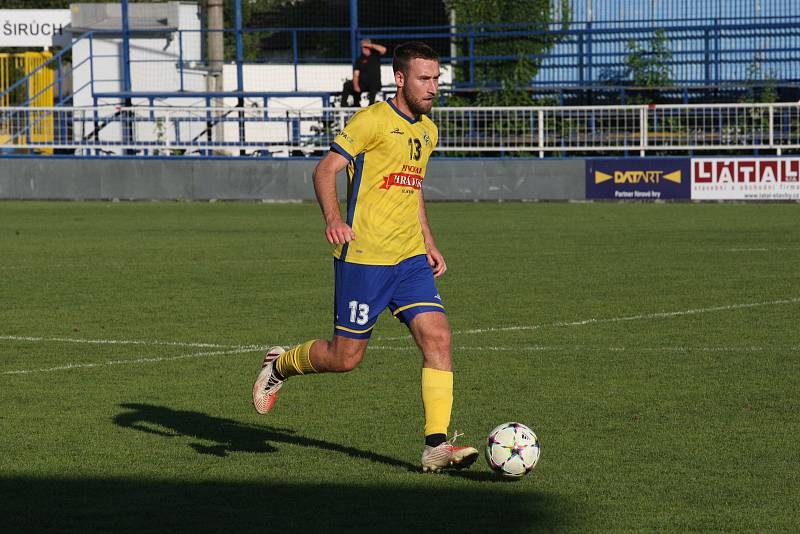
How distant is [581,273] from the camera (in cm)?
1418

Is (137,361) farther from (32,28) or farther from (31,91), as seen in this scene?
(32,28)

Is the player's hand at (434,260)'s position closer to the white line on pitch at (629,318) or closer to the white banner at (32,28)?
the white line on pitch at (629,318)

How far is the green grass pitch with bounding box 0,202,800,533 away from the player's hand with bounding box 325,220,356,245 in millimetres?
1017

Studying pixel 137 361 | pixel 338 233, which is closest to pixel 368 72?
pixel 137 361

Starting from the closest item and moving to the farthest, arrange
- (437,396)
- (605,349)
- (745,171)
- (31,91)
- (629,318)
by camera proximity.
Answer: (437,396), (605,349), (629,318), (745,171), (31,91)

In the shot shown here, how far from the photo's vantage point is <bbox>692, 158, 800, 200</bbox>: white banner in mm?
24484

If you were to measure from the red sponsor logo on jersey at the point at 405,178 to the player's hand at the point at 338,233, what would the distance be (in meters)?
0.39

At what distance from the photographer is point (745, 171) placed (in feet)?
81.4

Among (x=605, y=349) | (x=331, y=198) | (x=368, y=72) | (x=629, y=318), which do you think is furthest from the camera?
(x=368, y=72)

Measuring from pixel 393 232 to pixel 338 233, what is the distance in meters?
0.38

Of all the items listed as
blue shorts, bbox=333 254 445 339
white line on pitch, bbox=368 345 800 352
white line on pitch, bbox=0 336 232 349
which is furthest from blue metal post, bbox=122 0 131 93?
blue shorts, bbox=333 254 445 339

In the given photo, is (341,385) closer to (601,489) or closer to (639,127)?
(601,489)

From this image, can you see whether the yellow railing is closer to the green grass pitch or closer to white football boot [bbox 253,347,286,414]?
the green grass pitch

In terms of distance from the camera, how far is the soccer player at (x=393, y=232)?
6.12 metres
